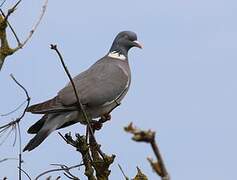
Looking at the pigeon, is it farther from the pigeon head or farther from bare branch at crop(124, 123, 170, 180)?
bare branch at crop(124, 123, 170, 180)

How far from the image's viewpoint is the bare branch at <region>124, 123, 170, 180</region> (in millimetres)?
1001

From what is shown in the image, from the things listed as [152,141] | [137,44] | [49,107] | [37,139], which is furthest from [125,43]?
[152,141]

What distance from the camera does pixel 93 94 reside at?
20.0ft

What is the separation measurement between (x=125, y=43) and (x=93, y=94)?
5.77 feet

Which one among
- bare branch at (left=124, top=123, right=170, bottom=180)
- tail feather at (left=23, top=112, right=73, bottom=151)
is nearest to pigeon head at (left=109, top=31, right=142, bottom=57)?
tail feather at (left=23, top=112, right=73, bottom=151)

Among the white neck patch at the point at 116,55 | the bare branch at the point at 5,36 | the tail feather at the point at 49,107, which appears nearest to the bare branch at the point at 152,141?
the bare branch at the point at 5,36

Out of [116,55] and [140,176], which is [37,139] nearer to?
[140,176]

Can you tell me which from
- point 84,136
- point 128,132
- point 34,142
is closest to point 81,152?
point 84,136

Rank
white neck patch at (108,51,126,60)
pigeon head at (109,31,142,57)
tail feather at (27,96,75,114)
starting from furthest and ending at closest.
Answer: pigeon head at (109,31,142,57)
white neck patch at (108,51,126,60)
tail feather at (27,96,75,114)

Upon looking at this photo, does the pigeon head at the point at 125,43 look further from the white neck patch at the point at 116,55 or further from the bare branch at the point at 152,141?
the bare branch at the point at 152,141

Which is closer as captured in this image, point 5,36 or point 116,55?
point 5,36

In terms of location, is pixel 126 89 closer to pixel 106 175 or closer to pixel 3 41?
pixel 106 175

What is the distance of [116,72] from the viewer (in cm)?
669

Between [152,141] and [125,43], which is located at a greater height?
[125,43]
